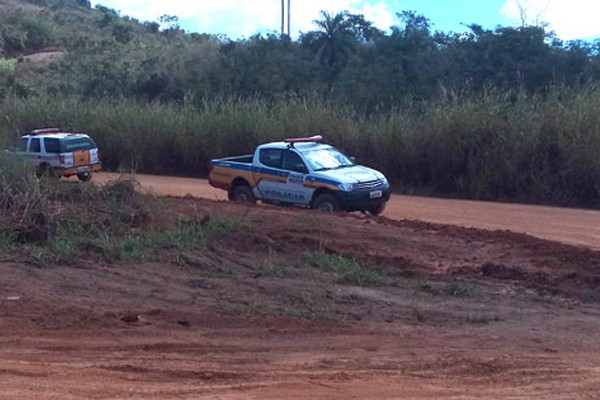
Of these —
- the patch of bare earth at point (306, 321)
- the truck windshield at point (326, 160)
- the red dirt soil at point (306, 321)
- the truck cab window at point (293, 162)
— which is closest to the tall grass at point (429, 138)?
the truck windshield at point (326, 160)

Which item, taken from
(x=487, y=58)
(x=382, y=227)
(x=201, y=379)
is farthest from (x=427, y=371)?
(x=487, y=58)

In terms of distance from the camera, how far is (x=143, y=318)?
1083 cm

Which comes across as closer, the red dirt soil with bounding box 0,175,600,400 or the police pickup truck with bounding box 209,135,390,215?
the red dirt soil with bounding box 0,175,600,400

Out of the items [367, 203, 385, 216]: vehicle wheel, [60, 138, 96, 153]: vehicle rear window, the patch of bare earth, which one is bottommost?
the patch of bare earth

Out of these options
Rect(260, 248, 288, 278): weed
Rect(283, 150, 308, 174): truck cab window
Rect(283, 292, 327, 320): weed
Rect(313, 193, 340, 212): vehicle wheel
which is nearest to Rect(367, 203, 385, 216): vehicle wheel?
Rect(313, 193, 340, 212): vehicle wheel

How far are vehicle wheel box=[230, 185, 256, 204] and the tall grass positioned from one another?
362 inches

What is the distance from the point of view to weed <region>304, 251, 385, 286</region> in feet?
44.2

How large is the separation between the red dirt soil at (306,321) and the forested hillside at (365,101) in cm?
1333

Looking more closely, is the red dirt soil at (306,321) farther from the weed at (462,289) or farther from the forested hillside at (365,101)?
the forested hillside at (365,101)

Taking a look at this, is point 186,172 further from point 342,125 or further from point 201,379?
point 201,379

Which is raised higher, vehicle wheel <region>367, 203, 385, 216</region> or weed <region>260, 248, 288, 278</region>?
vehicle wheel <region>367, 203, 385, 216</region>

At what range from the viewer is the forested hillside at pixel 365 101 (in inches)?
1192

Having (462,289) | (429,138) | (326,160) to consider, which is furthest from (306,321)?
(429,138)

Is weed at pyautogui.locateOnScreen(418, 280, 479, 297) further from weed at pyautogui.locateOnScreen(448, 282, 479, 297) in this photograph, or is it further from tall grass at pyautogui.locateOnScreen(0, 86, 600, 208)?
tall grass at pyautogui.locateOnScreen(0, 86, 600, 208)
